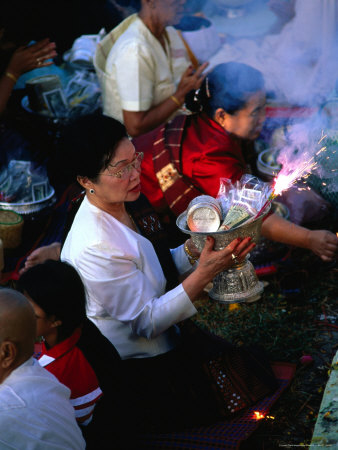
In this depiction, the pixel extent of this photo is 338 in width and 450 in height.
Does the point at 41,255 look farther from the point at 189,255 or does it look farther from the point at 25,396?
the point at 25,396

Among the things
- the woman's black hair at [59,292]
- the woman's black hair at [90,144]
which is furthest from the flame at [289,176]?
the woman's black hair at [59,292]

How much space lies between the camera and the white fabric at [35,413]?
1.85 metres

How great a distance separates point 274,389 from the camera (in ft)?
9.70

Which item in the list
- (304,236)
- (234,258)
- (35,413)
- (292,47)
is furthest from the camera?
(292,47)

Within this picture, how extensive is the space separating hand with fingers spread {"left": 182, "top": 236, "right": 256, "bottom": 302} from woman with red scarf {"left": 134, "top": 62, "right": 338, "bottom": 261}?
101cm

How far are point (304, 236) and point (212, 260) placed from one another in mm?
1187

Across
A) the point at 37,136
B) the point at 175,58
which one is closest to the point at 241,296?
the point at 175,58

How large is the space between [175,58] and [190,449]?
3.99 meters

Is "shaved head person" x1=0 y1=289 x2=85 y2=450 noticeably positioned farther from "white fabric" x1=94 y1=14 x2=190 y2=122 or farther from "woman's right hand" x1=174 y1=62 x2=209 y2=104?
"woman's right hand" x1=174 y1=62 x2=209 y2=104

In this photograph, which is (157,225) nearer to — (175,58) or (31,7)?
(175,58)

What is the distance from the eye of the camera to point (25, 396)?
1937 millimetres

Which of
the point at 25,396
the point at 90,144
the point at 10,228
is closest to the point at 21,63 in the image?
the point at 10,228

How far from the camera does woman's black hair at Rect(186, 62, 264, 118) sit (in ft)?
11.2

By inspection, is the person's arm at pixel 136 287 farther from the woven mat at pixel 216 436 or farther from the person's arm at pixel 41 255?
the person's arm at pixel 41 255
